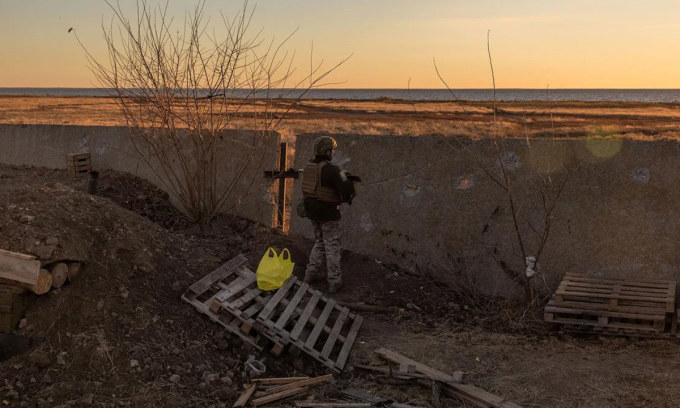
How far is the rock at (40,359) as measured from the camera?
18.4 ft

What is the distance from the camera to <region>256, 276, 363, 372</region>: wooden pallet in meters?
6.61

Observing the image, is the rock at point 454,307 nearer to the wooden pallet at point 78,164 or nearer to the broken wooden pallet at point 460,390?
the broken wooden pallet at point 460,390

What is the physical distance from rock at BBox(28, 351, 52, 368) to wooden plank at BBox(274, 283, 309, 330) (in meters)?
1.96

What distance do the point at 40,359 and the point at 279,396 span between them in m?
1.87

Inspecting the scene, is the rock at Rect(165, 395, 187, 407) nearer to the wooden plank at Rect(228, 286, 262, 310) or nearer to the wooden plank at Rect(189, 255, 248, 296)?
the wooden plank at Rect(228, 286, 262, 310)

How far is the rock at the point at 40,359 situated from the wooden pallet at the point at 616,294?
182 inches

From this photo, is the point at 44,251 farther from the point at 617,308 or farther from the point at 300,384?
the point at 617,308

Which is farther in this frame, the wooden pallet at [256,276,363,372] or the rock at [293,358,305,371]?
the wooden pallet at [256,276,363,372]

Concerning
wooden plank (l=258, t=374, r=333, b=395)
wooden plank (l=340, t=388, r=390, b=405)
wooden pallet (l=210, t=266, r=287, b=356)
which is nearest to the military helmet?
wooden pallet (l=210, t=266, r=287, b=356)

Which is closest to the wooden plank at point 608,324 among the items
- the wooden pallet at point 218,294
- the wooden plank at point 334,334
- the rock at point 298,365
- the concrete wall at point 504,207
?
the concrete wall at point 504,207

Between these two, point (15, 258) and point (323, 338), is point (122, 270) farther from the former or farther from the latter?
point (323, 338)

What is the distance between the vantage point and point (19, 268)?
5930 millimetres

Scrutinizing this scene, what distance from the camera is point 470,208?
324 inches

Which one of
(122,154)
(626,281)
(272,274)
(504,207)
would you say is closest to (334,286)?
(272,274)
